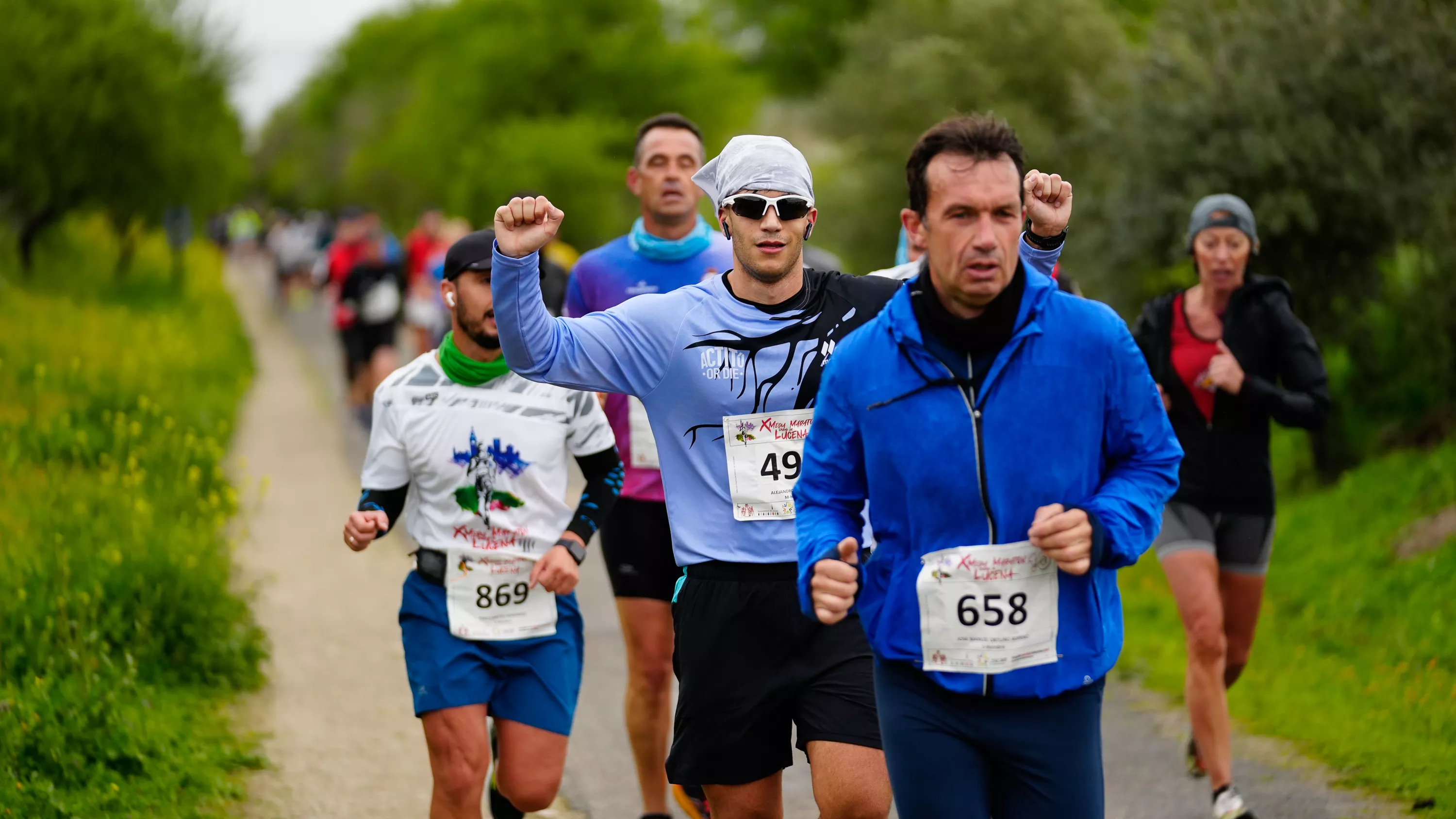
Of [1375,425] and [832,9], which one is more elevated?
[832,9]

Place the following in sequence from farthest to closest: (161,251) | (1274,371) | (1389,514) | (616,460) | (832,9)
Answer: (832,9) → (161,251) → (1389,514) → (1274,371) → (616,460)

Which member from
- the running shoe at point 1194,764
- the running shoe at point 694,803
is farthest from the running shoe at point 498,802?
the running shoe at point 1194,764

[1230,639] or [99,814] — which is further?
[1230,639]

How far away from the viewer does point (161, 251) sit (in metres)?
33.3

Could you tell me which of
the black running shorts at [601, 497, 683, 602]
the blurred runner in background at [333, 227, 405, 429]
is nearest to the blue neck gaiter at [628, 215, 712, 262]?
the black running shorts at [601, 497, 683, 602]

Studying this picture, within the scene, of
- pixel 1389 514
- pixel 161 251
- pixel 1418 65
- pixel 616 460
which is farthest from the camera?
pixel 161 251

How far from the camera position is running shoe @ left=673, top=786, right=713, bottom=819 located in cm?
564

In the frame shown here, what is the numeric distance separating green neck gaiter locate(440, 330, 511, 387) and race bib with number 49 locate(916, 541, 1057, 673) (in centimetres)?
214

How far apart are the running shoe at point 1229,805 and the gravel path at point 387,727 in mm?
246

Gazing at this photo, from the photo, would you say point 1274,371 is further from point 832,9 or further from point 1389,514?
point 832,9

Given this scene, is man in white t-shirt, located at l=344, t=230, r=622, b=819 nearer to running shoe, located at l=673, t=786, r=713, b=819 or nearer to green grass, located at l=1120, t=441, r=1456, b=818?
running shoe, located at l=673, t=786, r=713, b=819

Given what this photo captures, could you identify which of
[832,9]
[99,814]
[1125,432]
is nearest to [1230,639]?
[1125,432]

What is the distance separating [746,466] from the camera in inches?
170

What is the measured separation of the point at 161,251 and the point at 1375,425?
2686 cm
